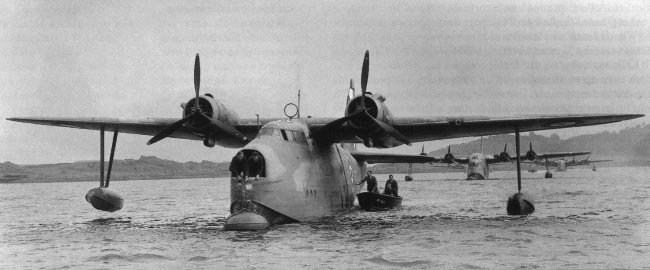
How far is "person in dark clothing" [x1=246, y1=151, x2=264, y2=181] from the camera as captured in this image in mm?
14141

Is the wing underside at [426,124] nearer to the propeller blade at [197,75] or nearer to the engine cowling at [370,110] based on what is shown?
the engine cowling at [370,110]

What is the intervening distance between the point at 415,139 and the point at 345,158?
284 centimetres

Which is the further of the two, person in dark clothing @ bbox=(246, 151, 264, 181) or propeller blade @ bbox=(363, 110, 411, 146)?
propeller blade @ bbox=(363, 110, 411, 146)

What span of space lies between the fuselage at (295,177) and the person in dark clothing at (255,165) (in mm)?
115

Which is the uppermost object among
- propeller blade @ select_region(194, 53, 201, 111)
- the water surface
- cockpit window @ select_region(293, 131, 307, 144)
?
propeller blade @ select_region(194, 53, 201, 111)

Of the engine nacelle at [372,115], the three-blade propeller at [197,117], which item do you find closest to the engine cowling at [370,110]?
the engine nacelle at [372,115]

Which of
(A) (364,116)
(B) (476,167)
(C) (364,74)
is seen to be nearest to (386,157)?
(A) (364,116)

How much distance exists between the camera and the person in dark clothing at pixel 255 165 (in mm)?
14141

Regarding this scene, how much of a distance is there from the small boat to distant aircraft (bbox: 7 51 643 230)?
5.85ft

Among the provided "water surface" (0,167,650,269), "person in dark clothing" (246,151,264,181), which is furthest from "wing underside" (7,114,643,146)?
"person in dark clothing" (246,151,264,181)

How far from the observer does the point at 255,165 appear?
1416 cm

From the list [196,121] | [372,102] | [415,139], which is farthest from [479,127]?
[196,121]

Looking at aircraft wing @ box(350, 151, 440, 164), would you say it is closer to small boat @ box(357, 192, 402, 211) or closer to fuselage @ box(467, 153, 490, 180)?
small boat @ box(357, 192, 402, 211)

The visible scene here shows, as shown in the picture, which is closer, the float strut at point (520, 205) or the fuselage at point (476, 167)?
the float strut at point (520, 205)
